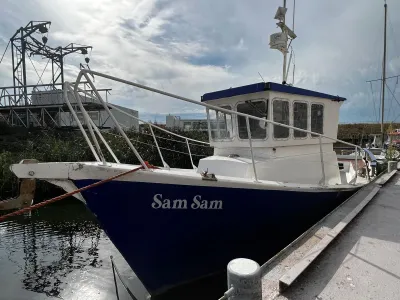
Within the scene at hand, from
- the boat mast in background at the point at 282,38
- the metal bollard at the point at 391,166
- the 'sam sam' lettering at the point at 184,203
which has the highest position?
the boat mast in background at the point at 282,38

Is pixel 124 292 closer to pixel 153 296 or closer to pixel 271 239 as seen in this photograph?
pixel 153 296

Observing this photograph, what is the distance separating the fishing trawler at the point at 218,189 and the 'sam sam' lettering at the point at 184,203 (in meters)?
0.01

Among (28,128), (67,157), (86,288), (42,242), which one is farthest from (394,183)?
(28,128)

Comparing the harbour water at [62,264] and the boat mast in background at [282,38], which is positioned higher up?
the boat mast in background at [282,38]

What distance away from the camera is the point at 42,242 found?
819 centimetres

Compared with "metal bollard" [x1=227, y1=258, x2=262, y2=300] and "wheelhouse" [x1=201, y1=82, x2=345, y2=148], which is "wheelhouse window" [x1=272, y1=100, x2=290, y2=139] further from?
"metal bollard" [x1=227, y1=258, x2=262, y2=300]

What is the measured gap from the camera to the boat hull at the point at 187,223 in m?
3.69

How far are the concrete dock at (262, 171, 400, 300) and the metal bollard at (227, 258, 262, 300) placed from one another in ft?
1.81

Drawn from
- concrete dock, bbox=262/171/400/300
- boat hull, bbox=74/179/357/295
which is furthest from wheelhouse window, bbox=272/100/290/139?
concrete dock, bbox=262/171/400/300

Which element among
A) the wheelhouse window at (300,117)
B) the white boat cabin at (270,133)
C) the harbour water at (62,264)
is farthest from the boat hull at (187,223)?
the wheelhouse window at (300,117)

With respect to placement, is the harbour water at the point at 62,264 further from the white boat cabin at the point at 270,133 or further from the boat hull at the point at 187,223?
the white boat cabin at the point at 270,133

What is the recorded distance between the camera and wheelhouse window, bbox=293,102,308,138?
5832 millimetres

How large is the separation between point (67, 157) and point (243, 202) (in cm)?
1089

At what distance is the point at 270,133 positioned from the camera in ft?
17.7
